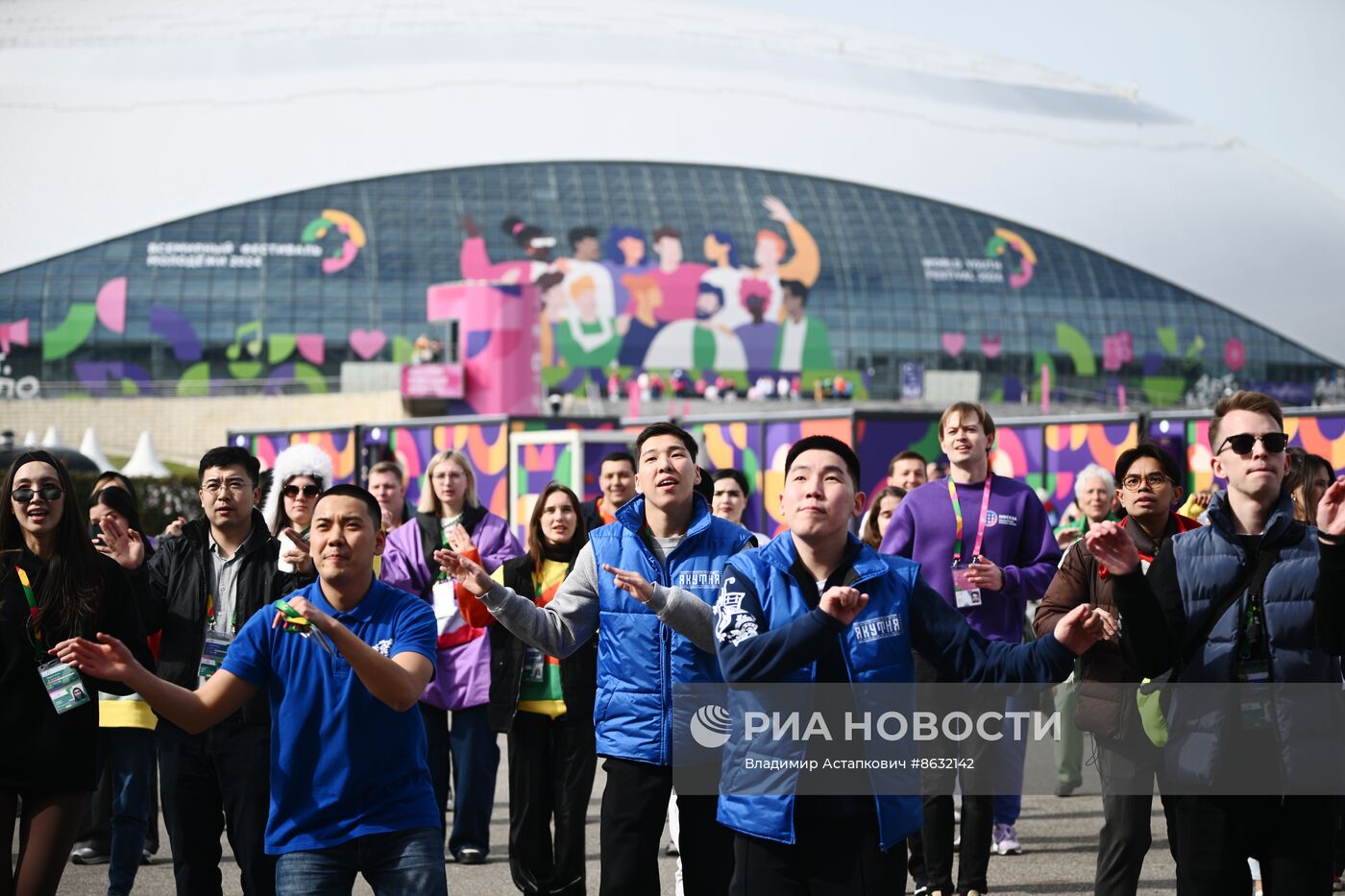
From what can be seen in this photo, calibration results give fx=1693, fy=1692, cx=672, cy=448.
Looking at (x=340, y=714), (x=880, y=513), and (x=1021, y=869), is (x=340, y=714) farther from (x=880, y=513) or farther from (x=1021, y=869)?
(x=880, y=513)

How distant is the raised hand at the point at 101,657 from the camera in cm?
368

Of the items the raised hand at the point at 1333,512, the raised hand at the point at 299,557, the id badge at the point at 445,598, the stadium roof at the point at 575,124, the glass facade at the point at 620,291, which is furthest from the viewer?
the stadium roof at the point at 575,124

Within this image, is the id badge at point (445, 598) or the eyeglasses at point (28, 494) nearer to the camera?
the eyeglasses at point (28, 494)

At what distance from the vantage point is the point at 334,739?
3891 millimetres

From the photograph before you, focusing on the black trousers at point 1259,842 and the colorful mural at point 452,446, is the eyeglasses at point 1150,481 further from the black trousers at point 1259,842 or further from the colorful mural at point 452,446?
the colorful mural at point 452,446

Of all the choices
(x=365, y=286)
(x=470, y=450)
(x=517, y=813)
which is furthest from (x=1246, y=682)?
(x=365, y=286)

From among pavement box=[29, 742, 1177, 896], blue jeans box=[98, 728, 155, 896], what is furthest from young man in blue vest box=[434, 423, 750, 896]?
blue jeans box=[98, 728, 155, 896]

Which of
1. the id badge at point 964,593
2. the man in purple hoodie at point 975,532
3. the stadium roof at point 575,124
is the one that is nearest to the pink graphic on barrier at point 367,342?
the stadium roof at point 575,124

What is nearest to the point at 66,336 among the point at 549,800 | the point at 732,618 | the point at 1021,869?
the point at 549,800

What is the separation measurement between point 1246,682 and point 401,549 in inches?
164

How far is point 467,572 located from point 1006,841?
3448mm

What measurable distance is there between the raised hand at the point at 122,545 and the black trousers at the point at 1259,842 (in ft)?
10.3

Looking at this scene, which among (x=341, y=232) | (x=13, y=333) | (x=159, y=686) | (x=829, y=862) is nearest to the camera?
(x=829, y=862)

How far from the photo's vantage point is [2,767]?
14.4ft
